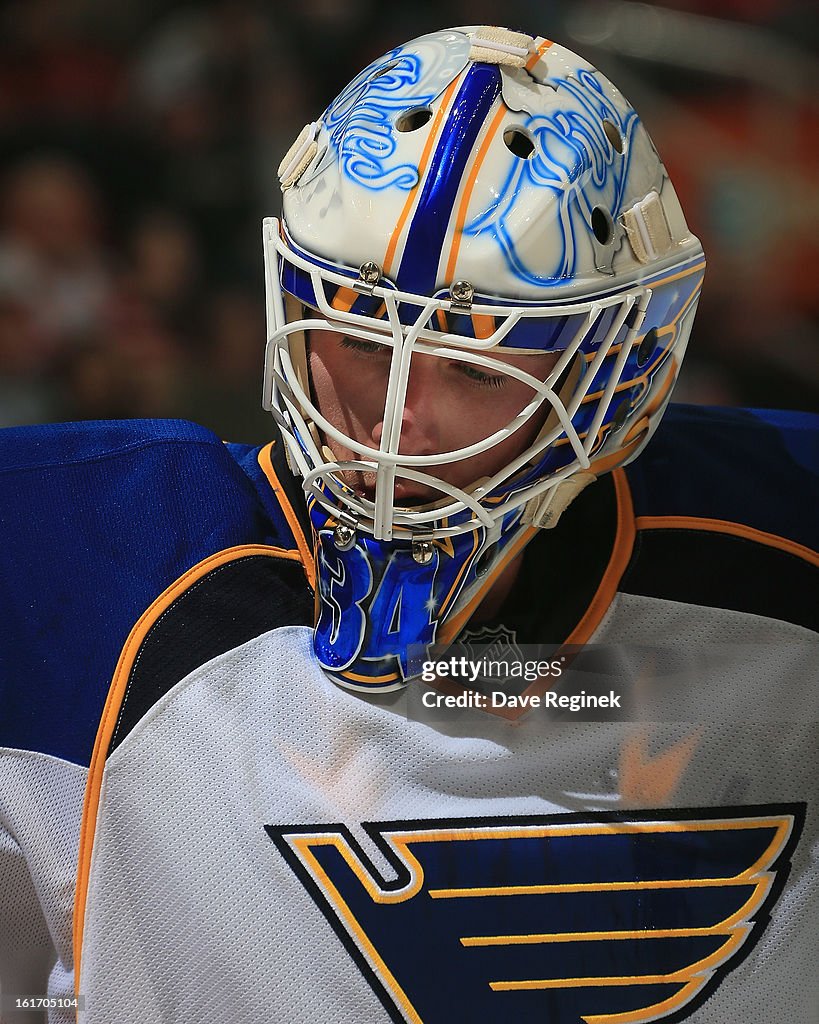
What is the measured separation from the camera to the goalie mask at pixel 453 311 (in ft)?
2.38

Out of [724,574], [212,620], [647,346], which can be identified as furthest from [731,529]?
[212,620]

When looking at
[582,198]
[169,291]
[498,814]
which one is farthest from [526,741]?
[169,291]

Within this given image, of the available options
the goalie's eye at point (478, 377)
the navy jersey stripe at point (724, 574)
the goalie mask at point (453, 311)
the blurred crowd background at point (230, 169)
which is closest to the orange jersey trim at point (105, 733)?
the goalie mask at point (453, 311)

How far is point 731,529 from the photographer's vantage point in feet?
3.09

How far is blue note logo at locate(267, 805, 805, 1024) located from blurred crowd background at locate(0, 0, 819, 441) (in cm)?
62

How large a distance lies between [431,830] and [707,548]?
12.8 inches

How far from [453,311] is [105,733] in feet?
1.25

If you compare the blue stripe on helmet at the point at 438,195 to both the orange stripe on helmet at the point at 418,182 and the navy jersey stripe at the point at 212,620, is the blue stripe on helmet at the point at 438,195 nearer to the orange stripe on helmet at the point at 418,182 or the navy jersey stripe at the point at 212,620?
the orange stripe on helmet at the point at 418,182

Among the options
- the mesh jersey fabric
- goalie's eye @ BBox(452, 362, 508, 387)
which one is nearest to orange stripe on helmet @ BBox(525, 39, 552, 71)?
goalie's eye @ BBox(452, 362, 508, 387)

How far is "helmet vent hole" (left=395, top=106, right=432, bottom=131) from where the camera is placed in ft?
2.48

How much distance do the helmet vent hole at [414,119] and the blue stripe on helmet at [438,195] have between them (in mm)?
22

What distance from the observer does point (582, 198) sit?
2.46 ft

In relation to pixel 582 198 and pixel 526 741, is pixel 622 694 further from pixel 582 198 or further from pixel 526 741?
pixel 582 198

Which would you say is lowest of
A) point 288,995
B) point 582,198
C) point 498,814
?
point 288,995
